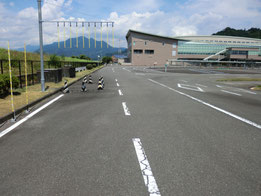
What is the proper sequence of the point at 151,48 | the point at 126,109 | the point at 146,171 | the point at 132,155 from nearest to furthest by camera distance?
1. the point at 146,171
2. the point at 132,155
3. the point at 126,109
4. the point at 151,48

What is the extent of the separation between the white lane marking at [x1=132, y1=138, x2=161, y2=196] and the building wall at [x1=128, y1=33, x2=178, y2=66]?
90.5 metres

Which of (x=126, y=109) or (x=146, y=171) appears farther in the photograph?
(x=126, y=109)

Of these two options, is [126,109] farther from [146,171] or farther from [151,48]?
[151,48]

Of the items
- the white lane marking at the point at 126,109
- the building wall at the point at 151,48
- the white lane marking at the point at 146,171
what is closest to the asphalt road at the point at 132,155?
the white lane marking at the point at 146,171

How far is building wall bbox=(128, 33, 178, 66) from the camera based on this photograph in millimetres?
93312

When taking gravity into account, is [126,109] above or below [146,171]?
above

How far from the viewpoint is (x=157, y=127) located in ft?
17.8

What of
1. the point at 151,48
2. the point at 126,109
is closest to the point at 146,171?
the point at 126,109

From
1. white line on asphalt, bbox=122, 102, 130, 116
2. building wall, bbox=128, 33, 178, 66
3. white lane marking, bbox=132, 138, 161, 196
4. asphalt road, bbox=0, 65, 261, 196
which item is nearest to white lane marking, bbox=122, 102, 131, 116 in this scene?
white line on asphalt, bbox=122, 102, 130, 116

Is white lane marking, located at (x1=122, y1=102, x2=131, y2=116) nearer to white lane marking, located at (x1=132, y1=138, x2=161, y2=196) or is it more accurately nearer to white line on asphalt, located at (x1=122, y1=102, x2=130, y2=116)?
white line on asphalt, located at (x1=122, y1=102, x2=130, y2=116)

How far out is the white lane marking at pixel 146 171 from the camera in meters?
2.74

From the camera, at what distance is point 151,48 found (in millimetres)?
95188

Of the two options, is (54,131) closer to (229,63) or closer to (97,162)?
(97,162)

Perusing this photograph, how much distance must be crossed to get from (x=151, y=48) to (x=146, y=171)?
95660mm
